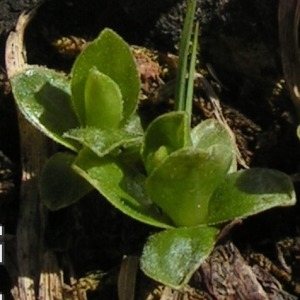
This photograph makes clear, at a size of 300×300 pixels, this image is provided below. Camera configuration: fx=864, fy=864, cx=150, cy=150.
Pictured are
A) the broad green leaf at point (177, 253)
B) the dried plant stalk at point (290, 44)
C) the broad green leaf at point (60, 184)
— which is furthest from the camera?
the dried plant stalk at point (290, 44)

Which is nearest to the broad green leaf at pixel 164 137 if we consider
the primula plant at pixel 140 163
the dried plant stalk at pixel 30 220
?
the primula plant at pixel 140 163

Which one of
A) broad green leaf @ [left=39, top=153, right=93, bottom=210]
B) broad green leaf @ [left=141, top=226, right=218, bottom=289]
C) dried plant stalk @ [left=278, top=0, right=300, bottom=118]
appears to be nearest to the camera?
broad green leaf @ [left=141, top=226, right=218, bottom=289]

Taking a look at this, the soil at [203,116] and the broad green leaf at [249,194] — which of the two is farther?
the soil at [203,116]

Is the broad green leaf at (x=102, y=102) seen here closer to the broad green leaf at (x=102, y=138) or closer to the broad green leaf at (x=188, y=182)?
the broad green leaf at (x=102, y=138)

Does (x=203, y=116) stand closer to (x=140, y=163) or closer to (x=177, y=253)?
(x=140, y=163)

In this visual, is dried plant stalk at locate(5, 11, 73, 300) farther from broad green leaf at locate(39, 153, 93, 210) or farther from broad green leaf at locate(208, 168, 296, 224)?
broad green leaf at locate(208, 168, 296, 224)

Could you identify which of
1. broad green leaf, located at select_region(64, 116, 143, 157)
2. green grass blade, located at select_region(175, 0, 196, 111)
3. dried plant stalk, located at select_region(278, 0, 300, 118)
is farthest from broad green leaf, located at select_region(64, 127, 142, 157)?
dried plant stalk, located at select_region(278, 0, 300, 118)

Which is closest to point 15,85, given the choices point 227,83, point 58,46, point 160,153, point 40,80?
point 40,80
